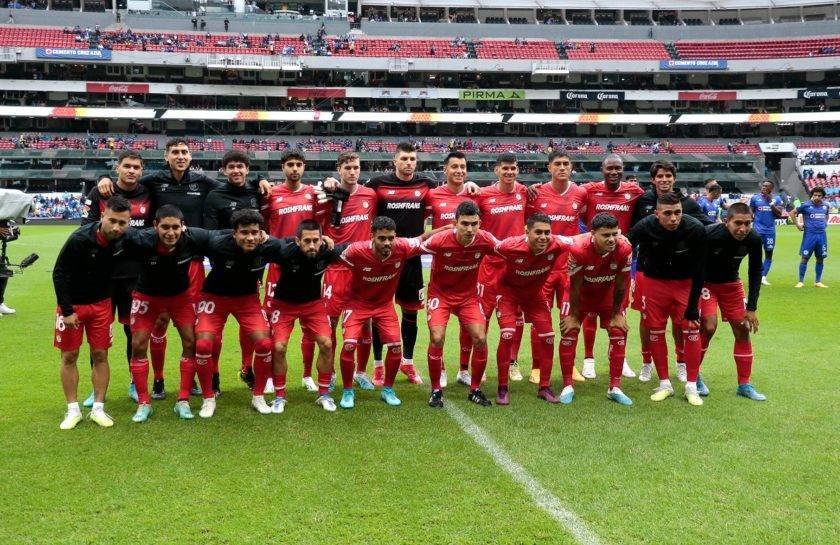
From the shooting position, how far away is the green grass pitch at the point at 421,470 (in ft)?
13.8

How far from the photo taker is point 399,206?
25.3 feet

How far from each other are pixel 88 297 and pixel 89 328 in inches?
11.5

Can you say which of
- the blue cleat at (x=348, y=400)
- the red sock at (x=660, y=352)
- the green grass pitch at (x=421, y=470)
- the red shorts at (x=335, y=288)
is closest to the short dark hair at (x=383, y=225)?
the red shorts at (x=335, y=288)

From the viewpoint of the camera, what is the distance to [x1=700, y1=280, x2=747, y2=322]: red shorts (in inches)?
287

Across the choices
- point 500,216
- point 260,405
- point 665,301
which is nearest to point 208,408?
point 260,405

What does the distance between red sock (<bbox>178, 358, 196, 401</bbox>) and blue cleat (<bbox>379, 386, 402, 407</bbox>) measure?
1862 millimetres

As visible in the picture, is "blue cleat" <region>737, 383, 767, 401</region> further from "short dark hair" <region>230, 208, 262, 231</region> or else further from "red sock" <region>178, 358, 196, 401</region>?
"red sock" <region>178, 358, 196, 401</region>

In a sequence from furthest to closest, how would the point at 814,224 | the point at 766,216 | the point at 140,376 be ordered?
1. the point at 766,216
2. the point at 814,224
3. the point at 140,376

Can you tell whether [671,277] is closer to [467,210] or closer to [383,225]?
[467,210]

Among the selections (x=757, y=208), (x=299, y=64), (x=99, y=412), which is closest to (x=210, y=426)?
(x=99, y=412)

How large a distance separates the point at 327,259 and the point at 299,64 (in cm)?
4593

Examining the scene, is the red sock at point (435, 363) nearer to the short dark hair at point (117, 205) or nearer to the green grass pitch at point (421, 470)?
the green grass pitch at point (421, 470)

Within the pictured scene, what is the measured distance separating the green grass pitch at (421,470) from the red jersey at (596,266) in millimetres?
1098

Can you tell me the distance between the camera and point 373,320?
23.5ft
